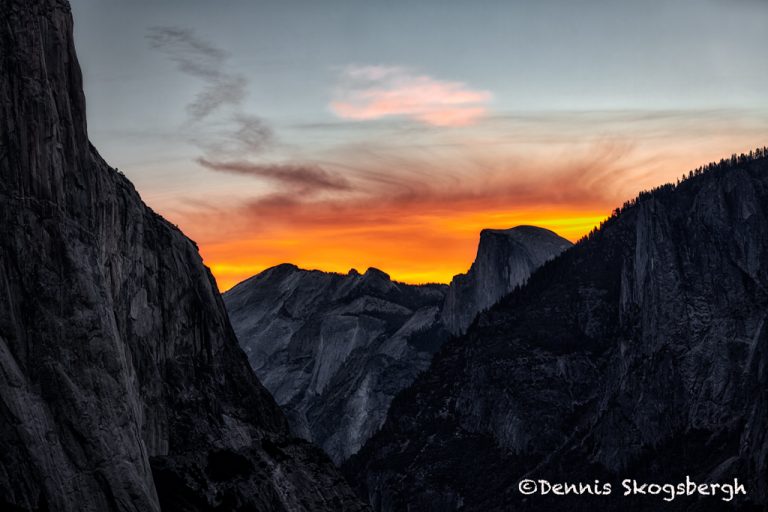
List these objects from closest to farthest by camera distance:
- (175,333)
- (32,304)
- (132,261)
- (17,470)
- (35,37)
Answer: (17,470), (32,304), (35,37), (132,261), (175,333)

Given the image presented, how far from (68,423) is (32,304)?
12151mm

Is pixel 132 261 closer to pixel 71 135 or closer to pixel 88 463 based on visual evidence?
pixel 71 135

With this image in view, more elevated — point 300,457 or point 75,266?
point 75,266

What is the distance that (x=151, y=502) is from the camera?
13438 cm

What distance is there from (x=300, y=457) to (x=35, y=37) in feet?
265

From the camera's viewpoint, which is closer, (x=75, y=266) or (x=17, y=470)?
(x=17, y=470)

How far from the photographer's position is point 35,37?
5576 inches

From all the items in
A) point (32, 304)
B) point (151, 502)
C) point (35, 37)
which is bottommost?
point (151, 502)

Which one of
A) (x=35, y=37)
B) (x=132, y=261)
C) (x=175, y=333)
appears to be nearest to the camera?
(x=35, y=37)

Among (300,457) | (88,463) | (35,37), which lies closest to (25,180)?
(35,37)

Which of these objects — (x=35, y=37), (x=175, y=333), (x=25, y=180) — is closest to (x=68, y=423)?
(x=25, y=180)

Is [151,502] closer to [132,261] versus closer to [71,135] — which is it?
[71,135]

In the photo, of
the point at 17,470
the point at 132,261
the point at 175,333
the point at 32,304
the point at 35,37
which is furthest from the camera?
the point at 175,333

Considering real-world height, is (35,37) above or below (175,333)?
above
